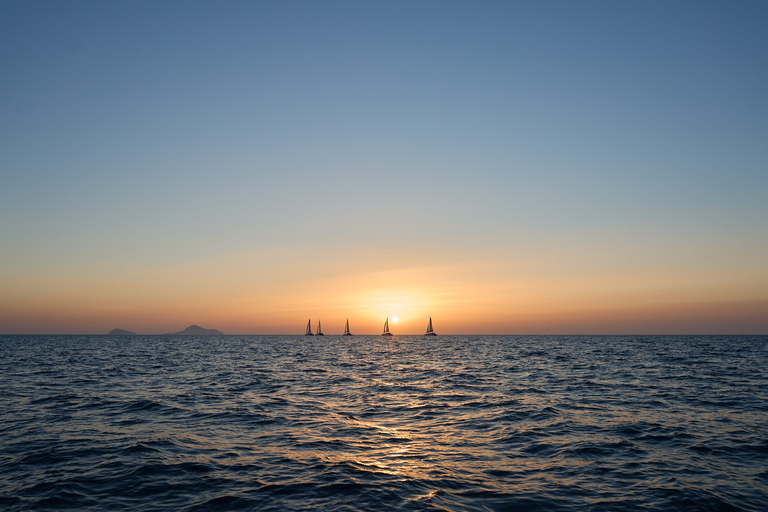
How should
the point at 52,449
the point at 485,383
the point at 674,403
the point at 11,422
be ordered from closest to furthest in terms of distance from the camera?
the point at 52,449 → the point at 11,422 → the point at 674,403 → the point at 485,383

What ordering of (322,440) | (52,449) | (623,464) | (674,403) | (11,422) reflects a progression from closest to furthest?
1. (623,464)
2. (52,449)
3. (322,440)
4. (11,422)
5. (674,403)

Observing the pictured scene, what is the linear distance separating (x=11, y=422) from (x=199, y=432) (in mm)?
8676

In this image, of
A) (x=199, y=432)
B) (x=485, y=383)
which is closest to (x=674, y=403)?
(x=485, y=383)

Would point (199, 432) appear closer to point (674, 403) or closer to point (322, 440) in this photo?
point (322, 440)

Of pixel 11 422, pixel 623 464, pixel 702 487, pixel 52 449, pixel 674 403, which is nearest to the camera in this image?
pixel 702 487

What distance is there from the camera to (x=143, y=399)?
26672mm

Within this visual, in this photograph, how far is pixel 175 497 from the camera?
11836mm

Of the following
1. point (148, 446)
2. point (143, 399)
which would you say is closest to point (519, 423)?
point (148, 446)

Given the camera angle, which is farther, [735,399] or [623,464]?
[735,399]

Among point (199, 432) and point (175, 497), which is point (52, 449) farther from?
point (175, 497)

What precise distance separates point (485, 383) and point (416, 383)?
5444 mm

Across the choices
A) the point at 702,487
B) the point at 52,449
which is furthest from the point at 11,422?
the point at 702,487

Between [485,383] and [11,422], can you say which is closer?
[11,422]

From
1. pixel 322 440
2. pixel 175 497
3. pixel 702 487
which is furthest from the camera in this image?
pixel 322 440
